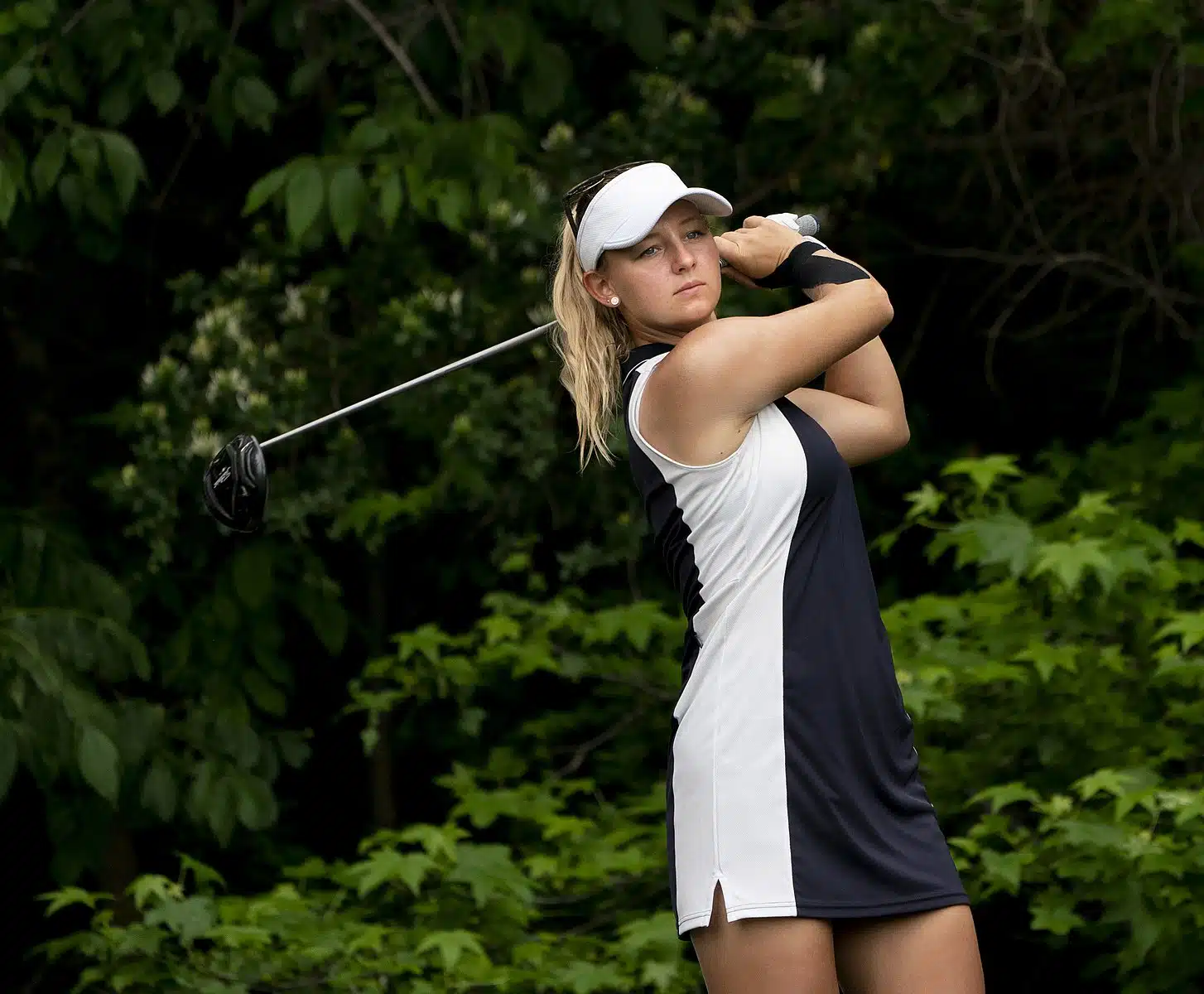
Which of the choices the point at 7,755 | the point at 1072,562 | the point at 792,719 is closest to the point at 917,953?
the point at 792,719

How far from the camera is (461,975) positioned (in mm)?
4281

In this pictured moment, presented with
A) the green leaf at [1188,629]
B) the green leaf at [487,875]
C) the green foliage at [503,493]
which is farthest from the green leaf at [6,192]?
the green leaf at [1188,629]

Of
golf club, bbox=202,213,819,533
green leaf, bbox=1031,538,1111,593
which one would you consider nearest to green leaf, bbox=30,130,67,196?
golf club, bbox=202,213,819,533

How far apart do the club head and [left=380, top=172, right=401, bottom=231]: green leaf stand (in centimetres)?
151

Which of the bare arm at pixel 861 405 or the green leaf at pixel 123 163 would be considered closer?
the bare arm at pixel 861 405

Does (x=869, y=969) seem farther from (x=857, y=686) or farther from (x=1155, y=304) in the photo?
(x=1155, y=304)

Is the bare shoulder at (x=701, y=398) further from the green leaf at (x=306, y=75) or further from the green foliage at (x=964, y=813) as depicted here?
the green leaf at (x=306, y=75)

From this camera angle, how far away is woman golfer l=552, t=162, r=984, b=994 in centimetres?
221

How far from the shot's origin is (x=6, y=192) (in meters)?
4.38

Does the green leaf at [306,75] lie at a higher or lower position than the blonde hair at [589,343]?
higher

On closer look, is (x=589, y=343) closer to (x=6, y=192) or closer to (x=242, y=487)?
(x=242, y=487)

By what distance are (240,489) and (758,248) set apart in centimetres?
99

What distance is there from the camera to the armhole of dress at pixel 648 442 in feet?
7.39

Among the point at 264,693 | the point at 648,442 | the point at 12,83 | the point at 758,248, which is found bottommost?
the point at 648,442
